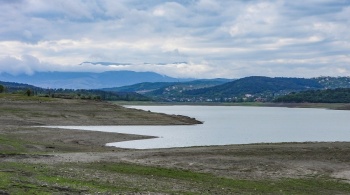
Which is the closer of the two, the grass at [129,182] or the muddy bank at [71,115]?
the grass at [129,182]

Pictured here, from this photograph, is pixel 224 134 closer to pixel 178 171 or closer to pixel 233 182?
pixel 178 171

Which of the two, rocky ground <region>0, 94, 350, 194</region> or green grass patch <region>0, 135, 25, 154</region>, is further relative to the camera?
green grass patch <region>0, 135, 25, 154</region>

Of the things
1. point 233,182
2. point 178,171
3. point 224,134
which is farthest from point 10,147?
point 224,134

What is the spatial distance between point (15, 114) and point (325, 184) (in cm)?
6694

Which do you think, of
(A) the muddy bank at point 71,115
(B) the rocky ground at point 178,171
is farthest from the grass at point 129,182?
(A) the muddy bank at point 71,115

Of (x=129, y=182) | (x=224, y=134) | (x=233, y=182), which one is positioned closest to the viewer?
(x=129, y=182)

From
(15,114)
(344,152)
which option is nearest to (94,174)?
(344,152)

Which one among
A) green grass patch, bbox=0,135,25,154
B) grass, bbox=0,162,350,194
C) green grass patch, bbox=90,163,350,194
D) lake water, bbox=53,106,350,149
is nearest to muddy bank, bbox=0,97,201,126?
lake water, bbox=53,106,350,149

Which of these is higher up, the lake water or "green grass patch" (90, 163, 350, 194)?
"green grass patch" (90, 163, 350, 194)

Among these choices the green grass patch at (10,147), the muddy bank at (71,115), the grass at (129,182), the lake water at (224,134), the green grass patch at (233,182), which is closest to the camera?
the grass at (129,182)

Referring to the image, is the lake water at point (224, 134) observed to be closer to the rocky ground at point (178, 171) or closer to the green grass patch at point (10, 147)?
the rocky ground at point (178, 171)

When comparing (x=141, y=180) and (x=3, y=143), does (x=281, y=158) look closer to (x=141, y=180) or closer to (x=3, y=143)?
(x=141, y=180)

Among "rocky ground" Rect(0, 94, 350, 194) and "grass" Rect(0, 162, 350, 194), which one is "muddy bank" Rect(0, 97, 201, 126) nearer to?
"rocky ground" Rect(0, 94, 350, 194)

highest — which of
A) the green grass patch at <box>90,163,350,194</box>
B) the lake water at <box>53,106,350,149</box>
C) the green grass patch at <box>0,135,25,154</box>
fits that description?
the green grass patch at <box>0,135,25,154</box>
